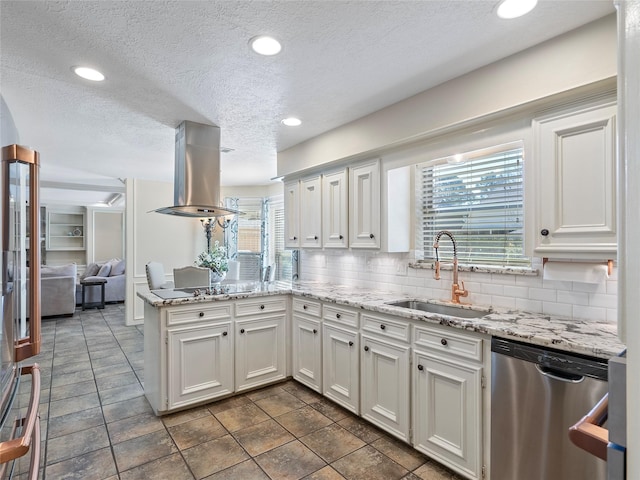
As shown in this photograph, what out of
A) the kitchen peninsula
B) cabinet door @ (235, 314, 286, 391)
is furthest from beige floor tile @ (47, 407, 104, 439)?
cabinet door @ (235, 314, 286, 391)

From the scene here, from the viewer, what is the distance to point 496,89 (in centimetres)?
204

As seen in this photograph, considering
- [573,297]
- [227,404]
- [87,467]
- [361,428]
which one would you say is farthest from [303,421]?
[573,297]

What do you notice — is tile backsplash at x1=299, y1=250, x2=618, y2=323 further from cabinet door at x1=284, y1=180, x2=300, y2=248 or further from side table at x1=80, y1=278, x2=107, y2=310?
side table at x1=80, y1=278, x2=107, y2=310

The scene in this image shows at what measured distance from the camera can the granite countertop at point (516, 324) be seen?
1.51 m

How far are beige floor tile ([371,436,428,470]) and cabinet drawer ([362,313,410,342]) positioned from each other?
0.71m

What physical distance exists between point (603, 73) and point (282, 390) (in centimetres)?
317

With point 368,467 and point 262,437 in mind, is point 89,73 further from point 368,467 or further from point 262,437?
point 368,467

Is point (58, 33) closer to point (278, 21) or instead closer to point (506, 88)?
point (278, 21)

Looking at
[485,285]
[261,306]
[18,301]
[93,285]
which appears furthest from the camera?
[93,285]

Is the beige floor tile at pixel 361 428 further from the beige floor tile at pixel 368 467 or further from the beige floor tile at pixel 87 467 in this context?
the beige floor tile at pixel 87 467

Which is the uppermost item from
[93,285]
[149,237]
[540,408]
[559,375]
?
[149,237]

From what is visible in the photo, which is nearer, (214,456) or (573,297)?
(573,297)

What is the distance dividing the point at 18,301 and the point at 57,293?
608 cm

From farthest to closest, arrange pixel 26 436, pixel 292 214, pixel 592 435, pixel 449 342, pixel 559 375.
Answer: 1. pixel 292 214
2. pixel 449 342
3. pixel 559 375
4. pixel 26 436
5. pixel 592 435
